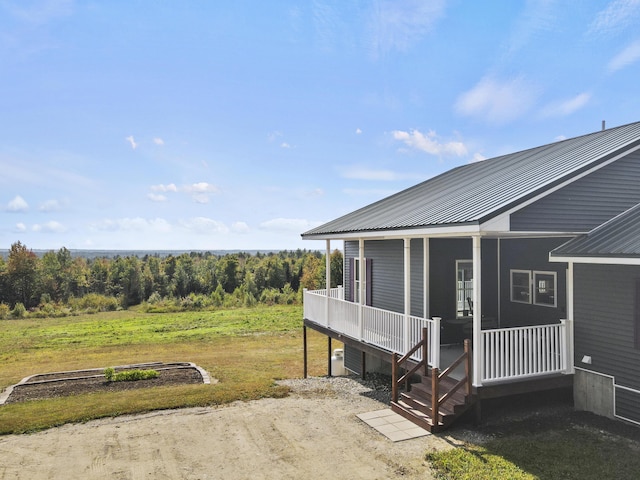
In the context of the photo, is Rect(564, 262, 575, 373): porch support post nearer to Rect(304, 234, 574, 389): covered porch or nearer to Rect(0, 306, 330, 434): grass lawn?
Rect(304, 234, 574, 389): covered porch

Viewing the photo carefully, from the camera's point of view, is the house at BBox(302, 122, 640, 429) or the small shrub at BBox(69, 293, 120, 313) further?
the small shrub at BBox(69, 293, 120, 313)

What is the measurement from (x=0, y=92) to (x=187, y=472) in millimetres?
18064

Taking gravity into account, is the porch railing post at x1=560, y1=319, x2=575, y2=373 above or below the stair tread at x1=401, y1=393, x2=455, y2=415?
above

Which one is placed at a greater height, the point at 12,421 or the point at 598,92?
the point at 598,92

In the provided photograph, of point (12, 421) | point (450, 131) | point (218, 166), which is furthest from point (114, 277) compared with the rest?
point (12, 421)

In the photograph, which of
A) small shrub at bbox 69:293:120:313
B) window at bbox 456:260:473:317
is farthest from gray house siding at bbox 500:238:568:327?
small shrub at bbox 69:293:120:313

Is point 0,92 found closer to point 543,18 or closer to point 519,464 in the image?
point 543,18

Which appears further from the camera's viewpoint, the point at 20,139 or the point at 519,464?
the point at 20,139

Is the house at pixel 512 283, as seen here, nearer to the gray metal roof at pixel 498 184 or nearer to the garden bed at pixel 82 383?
the gray metal roof at pixel 498 184

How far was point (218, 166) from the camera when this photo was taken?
2728cm

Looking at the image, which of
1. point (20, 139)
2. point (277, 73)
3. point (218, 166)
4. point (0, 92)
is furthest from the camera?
point (218, 166)

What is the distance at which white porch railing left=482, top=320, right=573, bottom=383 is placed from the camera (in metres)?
7.65

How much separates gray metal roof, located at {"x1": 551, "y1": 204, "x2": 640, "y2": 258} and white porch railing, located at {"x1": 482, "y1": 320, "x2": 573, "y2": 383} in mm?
1358

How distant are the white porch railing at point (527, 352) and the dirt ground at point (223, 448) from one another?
1.65 meters
